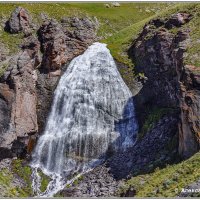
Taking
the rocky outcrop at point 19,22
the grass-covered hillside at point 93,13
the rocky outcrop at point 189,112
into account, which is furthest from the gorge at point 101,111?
the grass-covered hillside at point 93,13

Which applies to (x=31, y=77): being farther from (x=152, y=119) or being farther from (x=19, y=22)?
(x=19, y=22)

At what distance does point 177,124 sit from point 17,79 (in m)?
18.7

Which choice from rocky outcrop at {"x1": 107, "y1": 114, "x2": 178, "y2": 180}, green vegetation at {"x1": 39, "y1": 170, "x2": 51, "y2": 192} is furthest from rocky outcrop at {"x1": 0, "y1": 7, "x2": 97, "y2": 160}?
rocky outcrop at {"x1": 107, "y1": 114, "x2": 178, "y2": 180}

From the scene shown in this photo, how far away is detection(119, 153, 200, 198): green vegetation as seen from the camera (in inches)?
1201

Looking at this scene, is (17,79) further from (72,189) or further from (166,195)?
(166,195)

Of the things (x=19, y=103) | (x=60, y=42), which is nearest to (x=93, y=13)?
(x=60, y=42)

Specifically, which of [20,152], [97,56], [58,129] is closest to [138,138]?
[58,129]

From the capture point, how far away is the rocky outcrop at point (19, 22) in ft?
221

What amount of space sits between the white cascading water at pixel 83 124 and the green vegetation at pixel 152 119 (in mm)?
1543

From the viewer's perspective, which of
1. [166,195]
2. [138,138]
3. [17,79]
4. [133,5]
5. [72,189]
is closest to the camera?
[166,195]

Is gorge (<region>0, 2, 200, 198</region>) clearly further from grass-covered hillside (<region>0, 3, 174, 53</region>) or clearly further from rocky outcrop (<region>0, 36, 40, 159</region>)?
grass-covered hillside (<region>0, 3, 174, 53</region>)

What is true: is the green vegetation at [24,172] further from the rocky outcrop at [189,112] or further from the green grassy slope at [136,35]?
the green grassy slope at [136,35]

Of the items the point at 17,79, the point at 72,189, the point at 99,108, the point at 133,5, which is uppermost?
the point at 133,5

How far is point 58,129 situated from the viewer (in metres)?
48.6
